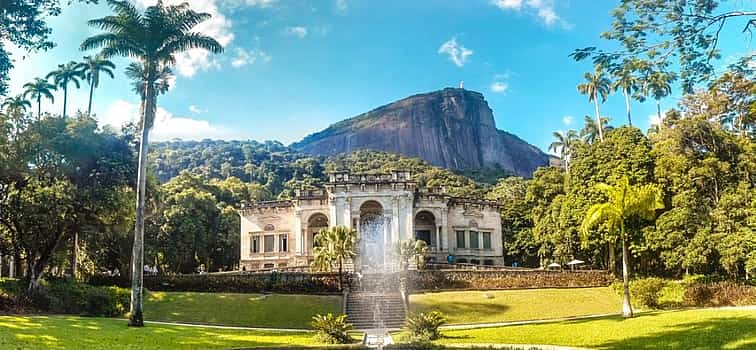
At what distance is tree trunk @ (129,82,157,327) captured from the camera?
86.2ft

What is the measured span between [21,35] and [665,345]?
22.1m

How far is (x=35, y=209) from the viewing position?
102 ft

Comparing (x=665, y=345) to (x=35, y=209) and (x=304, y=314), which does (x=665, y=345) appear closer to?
(x=304, y=314)

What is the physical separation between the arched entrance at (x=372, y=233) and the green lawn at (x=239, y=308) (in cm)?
1682

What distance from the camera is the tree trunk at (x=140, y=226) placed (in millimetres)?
26281

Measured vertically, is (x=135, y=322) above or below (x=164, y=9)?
below

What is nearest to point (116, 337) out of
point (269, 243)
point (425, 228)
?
point (269, 243)

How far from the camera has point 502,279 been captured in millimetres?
40906

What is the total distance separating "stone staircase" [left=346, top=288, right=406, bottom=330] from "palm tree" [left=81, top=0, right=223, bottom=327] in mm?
11419

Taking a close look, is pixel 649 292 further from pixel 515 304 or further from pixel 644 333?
pixel 644 333

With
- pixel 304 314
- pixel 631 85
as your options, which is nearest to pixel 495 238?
pixel 304 314

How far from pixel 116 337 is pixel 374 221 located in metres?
36.8

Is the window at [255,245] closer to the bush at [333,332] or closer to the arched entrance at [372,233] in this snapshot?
the arched entrance at [372,233]

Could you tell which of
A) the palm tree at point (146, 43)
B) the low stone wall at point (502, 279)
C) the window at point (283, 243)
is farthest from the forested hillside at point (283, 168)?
the palm tree at point (146, 43)
